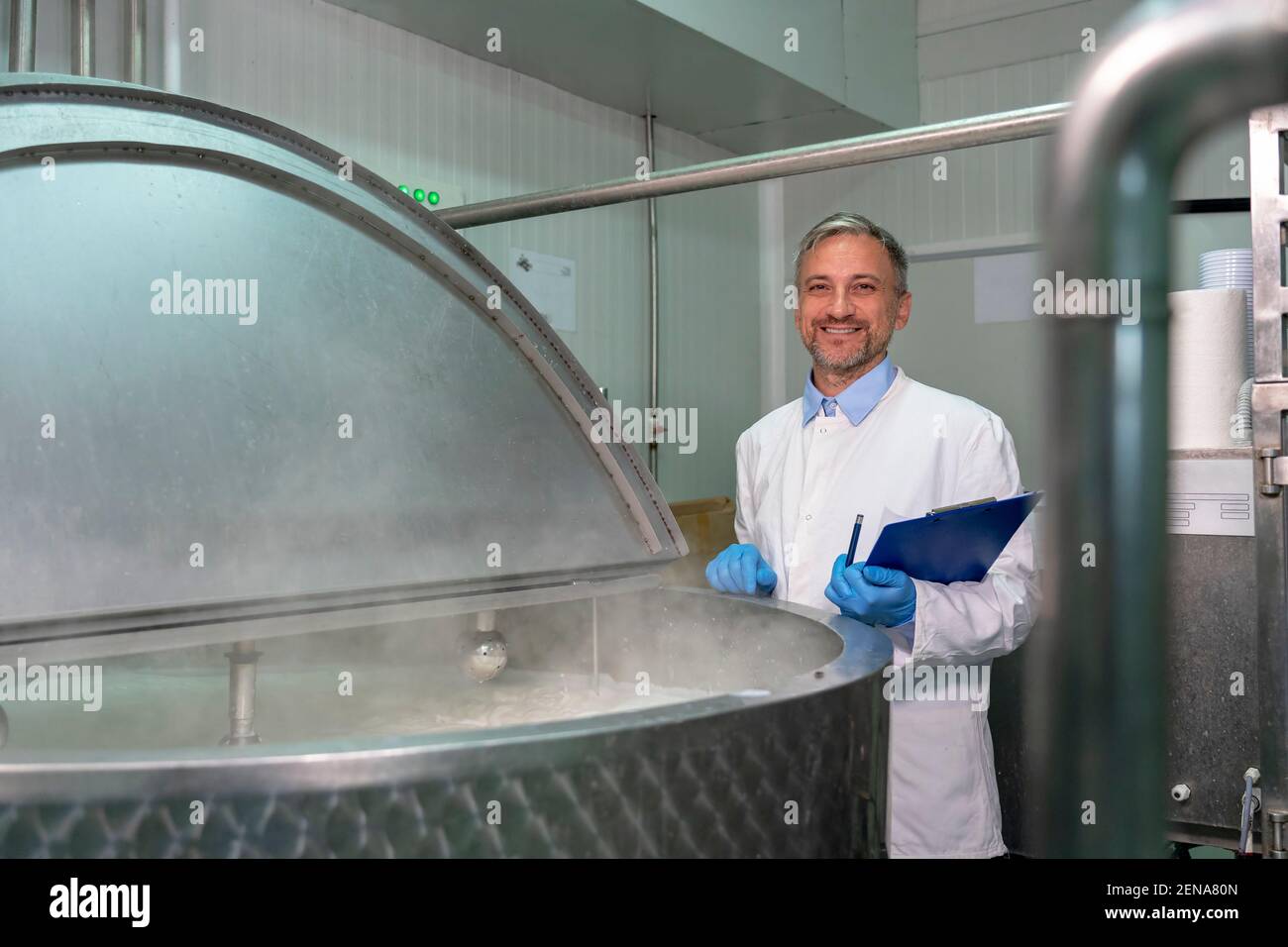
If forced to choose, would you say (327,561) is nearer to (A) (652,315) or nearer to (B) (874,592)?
(B) (874,592)

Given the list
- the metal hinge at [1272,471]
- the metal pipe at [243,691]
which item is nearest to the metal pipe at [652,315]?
the metal hinge at [1272,471]

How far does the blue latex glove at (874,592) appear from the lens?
1.61 metres

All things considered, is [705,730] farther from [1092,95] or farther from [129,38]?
[129,38]

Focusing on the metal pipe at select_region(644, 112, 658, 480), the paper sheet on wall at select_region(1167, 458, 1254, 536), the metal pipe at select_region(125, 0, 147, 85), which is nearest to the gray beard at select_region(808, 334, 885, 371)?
the paper sheet on wall at select_region(1167, 458, 1254, 536)

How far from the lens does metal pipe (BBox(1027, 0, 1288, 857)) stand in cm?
31

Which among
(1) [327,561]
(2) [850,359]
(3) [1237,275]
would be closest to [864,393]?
(2) [850,359]

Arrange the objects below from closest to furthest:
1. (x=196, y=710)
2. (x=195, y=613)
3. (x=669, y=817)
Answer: (x=669, y=817) < (x=195, y=613) < (x=196, y=710)

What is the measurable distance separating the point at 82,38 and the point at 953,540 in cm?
185

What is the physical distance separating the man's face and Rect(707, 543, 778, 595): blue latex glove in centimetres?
46

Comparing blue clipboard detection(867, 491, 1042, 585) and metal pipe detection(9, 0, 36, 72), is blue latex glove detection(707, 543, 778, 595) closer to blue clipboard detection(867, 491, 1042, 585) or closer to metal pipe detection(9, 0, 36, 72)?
blue clipboard detection(867, 491, 1042, 585)

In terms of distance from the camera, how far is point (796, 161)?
1.89m

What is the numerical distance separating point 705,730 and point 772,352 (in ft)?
12.8

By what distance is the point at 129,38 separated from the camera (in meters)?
2.19
